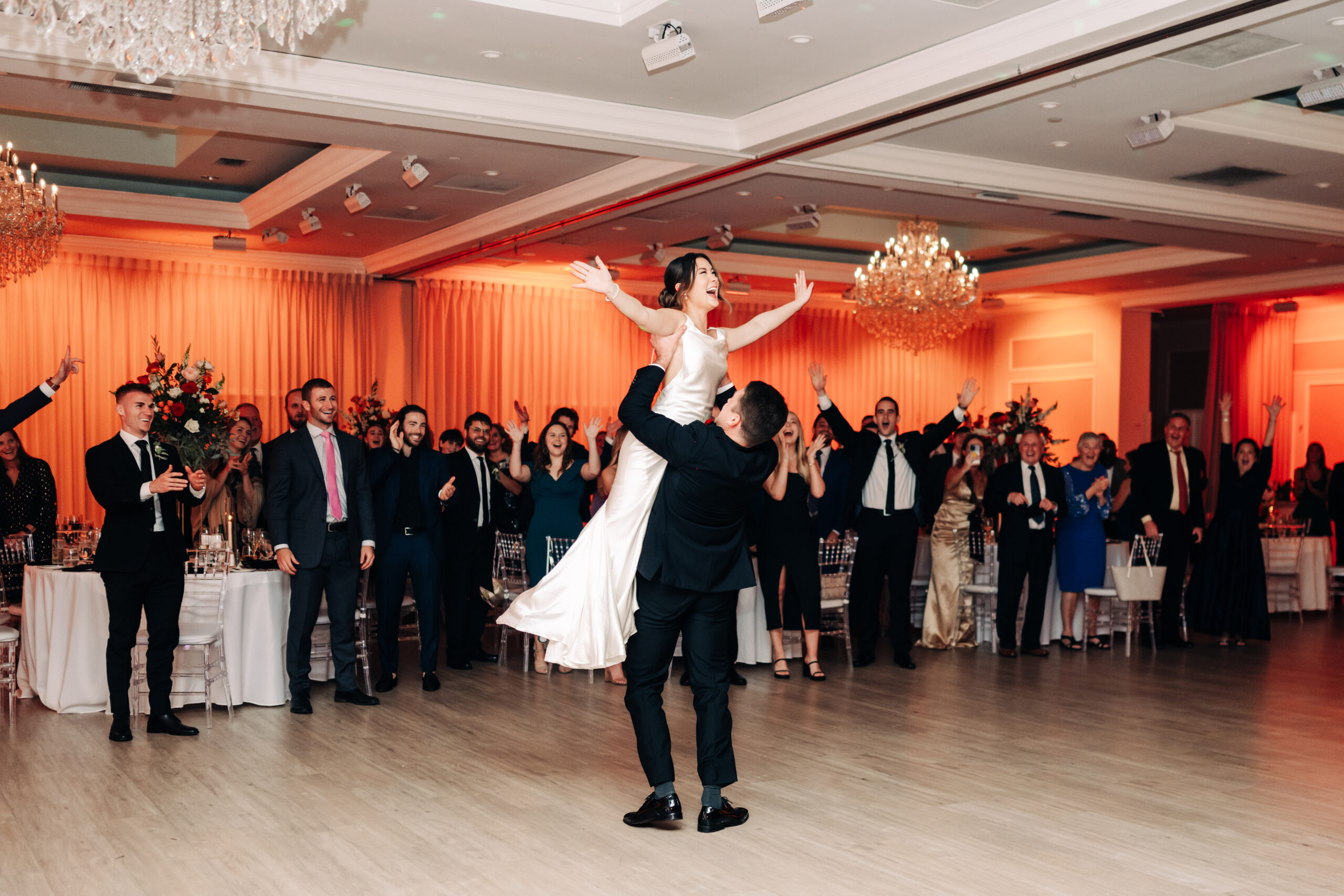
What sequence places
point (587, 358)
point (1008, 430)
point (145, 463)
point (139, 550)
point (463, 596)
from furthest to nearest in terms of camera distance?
point (587, 358) < point (1008, 430) < point (463, 596) < point (145, 463) < point (139, 550)

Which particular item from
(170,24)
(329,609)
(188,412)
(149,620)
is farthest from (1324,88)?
(149,620)

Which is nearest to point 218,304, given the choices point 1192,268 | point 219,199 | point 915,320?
point 219,199

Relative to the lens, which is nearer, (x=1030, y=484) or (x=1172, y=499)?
(x=1030, y=484)

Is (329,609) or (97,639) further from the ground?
(329,609)

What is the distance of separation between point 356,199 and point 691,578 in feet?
18.2

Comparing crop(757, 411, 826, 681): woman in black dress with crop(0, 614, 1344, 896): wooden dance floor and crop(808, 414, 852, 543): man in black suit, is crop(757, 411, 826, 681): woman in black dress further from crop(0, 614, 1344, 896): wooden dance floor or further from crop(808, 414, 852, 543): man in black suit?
crop(808, 414, 852, 543): man in black suit

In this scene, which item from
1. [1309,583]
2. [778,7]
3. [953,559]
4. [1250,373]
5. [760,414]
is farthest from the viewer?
[1250,373]

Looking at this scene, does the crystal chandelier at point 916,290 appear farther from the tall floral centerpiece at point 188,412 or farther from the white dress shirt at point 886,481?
the tall floral centerpiece at point 188,412

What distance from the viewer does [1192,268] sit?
12.4 meters

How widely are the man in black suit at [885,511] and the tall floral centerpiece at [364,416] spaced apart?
4228 mm

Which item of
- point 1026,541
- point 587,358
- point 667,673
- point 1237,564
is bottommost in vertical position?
point 1237,564

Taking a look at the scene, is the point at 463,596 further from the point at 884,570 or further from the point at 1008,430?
the point at 1008,430

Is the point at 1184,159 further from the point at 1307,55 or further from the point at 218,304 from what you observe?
the point at 218,304

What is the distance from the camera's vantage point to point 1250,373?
14.9 metres
